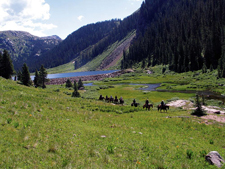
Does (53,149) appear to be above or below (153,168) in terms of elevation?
above

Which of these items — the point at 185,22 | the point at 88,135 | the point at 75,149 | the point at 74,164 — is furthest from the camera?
the point at 185,22

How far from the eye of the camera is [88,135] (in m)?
13.5

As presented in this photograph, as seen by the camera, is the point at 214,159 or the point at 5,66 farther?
the point at 5,66

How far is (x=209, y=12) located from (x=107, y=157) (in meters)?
190

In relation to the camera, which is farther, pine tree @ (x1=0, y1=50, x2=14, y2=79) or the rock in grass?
pine tree @ (x1=0, y1=50, x2=14, y2=79)

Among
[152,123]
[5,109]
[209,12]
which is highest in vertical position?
[209,12]

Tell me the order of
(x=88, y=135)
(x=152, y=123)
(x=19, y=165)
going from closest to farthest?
1. (x=19, y=165)
2. (x=88, y=135)
3. (x=152, y=123)

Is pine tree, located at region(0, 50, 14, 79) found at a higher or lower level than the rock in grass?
higher

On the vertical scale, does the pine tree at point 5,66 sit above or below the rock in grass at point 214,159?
above

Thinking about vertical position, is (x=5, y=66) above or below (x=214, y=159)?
above

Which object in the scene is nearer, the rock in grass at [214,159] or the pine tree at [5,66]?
the rock in grass at [214,159]

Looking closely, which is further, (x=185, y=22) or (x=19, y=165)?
(x=185, y=22)

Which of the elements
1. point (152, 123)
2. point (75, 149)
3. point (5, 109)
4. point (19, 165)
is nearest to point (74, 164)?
point (75, 149)

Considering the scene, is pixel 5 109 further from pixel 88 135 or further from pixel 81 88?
pixel 81 88
